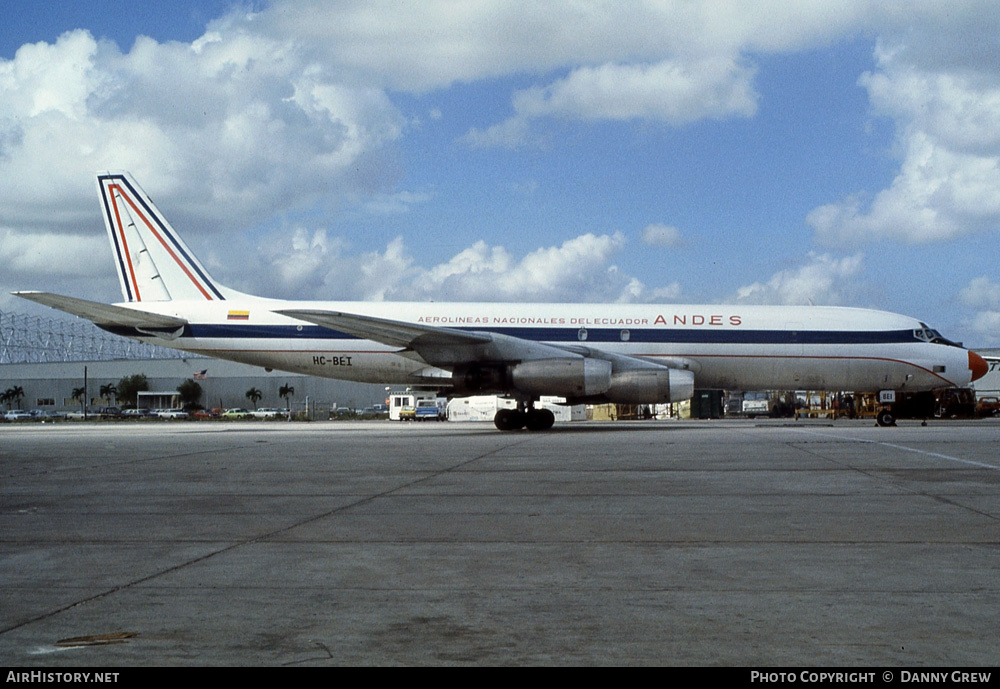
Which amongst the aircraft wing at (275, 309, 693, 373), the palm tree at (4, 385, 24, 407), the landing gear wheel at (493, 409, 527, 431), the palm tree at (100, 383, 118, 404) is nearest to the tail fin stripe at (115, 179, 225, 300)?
the aircraft wing at (275, 309, 693, 373)

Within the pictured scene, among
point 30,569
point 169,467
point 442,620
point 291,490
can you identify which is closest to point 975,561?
point 442,620

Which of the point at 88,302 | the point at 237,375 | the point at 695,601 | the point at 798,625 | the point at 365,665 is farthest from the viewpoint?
the point at 237,375

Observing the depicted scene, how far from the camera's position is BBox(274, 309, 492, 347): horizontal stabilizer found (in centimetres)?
2184

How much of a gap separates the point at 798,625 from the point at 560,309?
882 inches

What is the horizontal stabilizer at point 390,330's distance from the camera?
21.8m

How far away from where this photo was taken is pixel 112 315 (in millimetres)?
25578

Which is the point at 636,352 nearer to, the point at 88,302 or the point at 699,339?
the point at 699,339

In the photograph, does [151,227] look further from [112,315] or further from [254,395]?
[254,395]

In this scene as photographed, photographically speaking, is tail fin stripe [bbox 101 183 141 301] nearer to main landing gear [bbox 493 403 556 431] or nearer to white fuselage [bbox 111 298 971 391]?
white fuselage [bbox 111 298 971 391]

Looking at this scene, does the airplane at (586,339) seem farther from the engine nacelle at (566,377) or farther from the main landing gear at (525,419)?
the engine nacelle at (566,377)

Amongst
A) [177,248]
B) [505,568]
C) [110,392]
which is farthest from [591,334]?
[110,392]

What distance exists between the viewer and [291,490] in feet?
31.5

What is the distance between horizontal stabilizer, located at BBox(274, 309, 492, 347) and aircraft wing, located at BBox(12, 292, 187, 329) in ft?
16.2

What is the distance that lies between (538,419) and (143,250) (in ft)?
44.0
